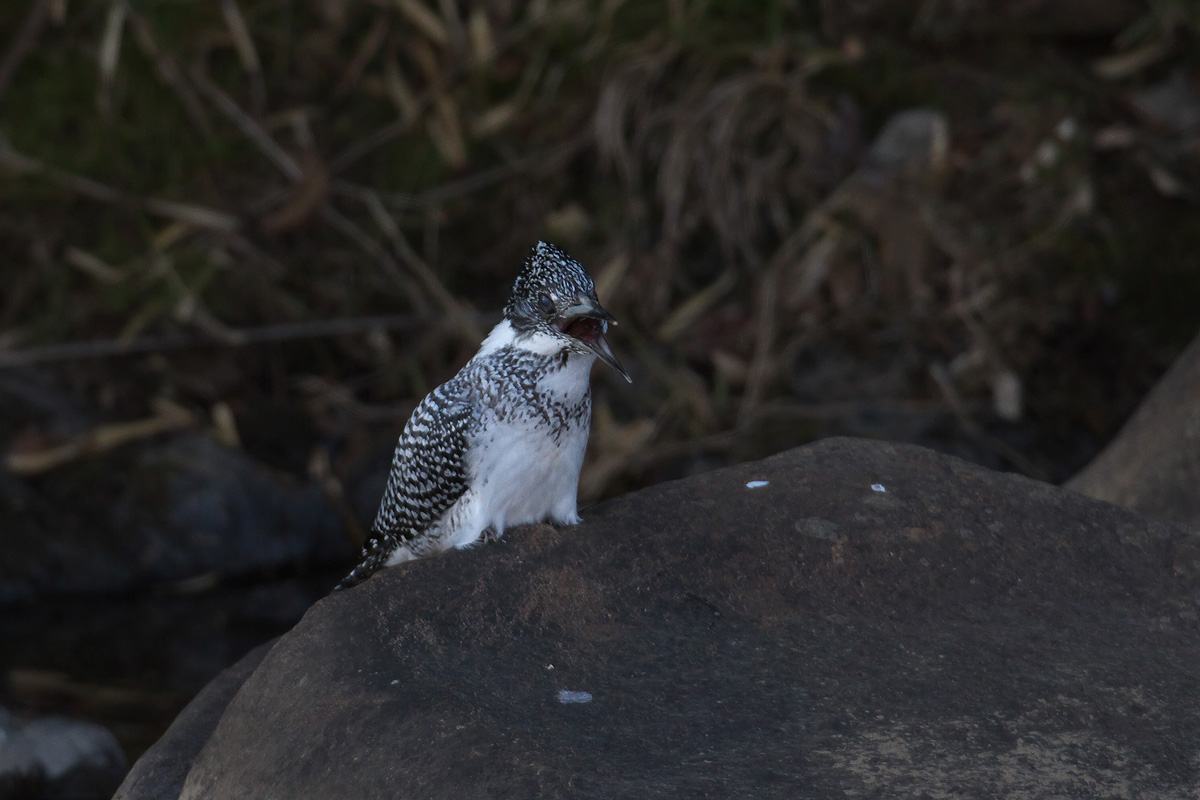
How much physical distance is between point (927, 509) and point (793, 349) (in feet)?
10.1

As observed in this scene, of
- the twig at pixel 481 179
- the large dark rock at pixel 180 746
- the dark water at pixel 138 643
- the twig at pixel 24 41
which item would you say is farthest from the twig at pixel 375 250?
the large dark rock at pixel 180 746

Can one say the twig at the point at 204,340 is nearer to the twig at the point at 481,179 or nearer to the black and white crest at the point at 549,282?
the twig at the point at 481,179

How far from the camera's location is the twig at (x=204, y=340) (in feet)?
19.7

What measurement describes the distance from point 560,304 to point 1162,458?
1.85 m

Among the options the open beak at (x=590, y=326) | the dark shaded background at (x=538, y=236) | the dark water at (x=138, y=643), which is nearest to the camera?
the open beak at (x=590, y=326)

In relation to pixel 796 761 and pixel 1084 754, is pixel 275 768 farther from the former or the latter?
pixel 1084 754

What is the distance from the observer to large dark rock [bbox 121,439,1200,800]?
7.20 feet

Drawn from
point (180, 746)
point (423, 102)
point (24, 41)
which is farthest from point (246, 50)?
point (180, 746)

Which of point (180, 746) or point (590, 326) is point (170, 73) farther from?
point (180, 746)

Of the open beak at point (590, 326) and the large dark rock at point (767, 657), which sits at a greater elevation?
the open beak at point (590, 326)

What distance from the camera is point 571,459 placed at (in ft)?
10.6

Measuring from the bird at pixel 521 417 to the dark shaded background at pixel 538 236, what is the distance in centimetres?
249

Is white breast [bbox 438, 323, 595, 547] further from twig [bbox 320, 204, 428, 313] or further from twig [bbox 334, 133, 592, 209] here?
twig [bbox 334, 133, 592, 209]

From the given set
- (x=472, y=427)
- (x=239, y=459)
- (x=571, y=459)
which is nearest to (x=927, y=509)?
(x=571, y=459)
